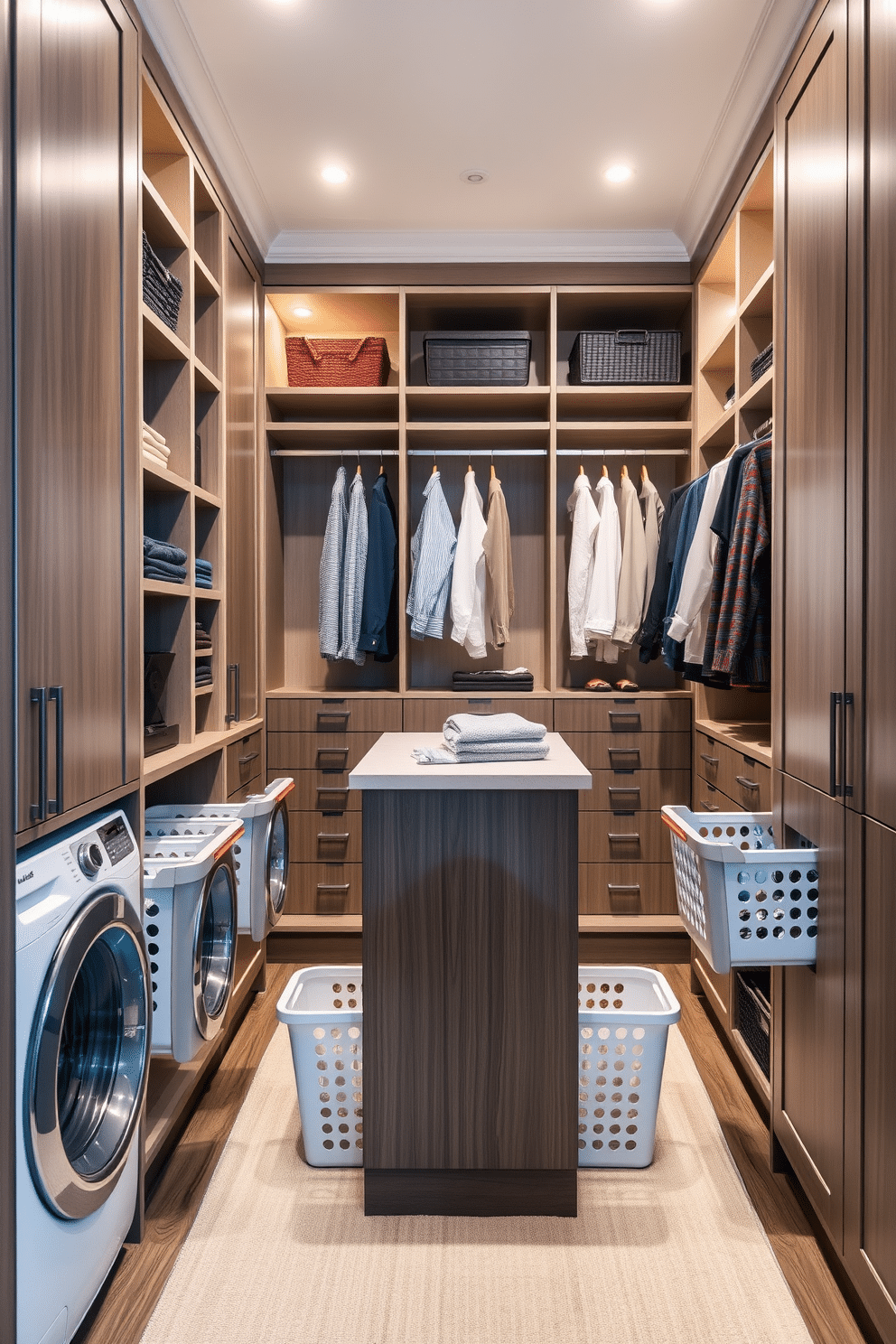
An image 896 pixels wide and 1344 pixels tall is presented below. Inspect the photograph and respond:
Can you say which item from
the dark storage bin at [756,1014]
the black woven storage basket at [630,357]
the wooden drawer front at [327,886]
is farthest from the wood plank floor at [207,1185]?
the black woven storage basket at [630,357]

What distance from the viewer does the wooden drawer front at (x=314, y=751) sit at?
11.6ft

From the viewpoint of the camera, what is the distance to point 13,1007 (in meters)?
1.23

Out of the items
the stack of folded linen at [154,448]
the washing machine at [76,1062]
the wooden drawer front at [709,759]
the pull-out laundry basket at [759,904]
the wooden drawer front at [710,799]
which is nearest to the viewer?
the washing machine at [76,1062]

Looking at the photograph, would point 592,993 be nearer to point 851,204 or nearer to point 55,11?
point 851,204

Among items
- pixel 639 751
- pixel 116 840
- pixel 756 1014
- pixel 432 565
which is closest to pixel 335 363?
pixel 432 565

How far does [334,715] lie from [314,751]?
0.53 feet

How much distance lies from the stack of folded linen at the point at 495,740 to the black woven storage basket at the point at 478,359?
1.96 m

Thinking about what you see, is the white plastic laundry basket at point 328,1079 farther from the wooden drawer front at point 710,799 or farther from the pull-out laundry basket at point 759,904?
the wooden drawer front at point 710,799

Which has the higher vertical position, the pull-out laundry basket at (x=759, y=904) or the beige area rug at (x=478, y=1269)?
the pull-out laundry basket at (x=759, y=904)

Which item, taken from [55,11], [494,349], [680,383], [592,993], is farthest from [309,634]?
[55,11]

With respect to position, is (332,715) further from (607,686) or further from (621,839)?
(621,839)

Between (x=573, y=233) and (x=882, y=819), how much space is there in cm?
276

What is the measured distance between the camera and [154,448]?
2.20m

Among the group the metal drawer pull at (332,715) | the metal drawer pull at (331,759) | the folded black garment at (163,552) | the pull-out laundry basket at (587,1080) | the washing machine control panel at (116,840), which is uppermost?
the folded black garment at (163,552)
